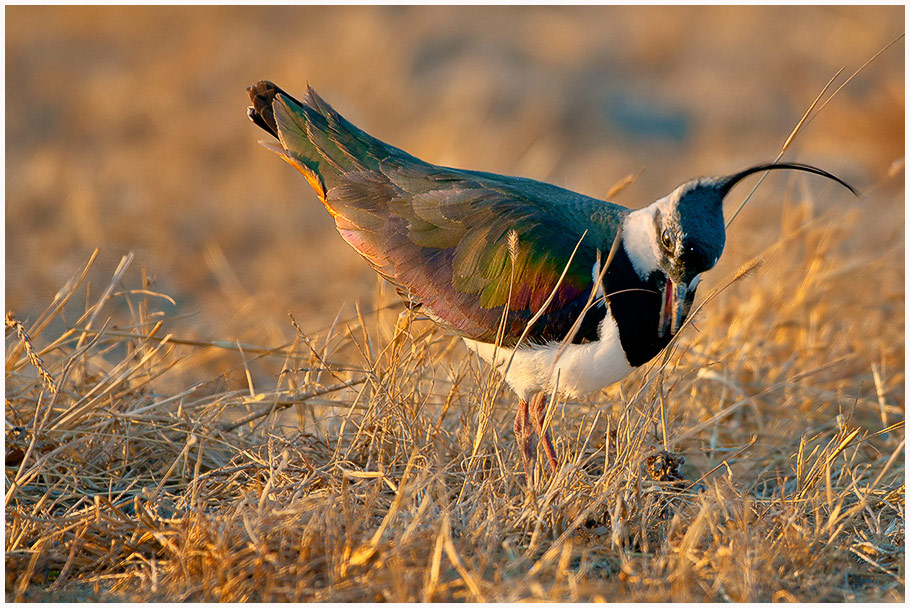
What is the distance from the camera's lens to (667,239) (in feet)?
9.07

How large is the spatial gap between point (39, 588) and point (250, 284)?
12.7ft

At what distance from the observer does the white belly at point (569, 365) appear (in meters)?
2.88

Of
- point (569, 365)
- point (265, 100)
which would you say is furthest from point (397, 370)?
point (265, 100)

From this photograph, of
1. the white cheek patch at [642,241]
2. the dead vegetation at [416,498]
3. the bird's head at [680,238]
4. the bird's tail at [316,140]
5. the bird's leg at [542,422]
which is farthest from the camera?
the bird's tail at [316,140]

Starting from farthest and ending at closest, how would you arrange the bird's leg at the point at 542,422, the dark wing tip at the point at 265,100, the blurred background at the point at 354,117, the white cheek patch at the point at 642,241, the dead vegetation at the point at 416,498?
the blurred background at the point at 354,117 < the dark wing tip at the point at 265,100 < the bird's leg at the point at 542,422 < the white cheek patch at the point at 642,241 < the dead vegetation at the point at 416,498

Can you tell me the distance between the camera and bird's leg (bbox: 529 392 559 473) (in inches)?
116

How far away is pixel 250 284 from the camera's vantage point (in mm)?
6504

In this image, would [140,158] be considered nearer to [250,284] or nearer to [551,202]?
[250,284]

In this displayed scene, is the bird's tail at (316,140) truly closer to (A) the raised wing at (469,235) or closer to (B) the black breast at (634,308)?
(A) the raised wing at (469,235)

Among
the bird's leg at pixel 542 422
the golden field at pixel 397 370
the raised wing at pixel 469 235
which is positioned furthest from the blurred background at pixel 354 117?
the bird's leg at pixel 542 422

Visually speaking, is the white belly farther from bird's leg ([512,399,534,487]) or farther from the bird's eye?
the bird's eye

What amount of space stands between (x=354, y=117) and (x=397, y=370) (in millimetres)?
5642

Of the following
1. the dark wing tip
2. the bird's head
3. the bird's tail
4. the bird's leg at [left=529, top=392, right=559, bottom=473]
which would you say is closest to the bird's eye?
the bird's head

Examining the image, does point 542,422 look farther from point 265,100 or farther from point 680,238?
point 265,100
